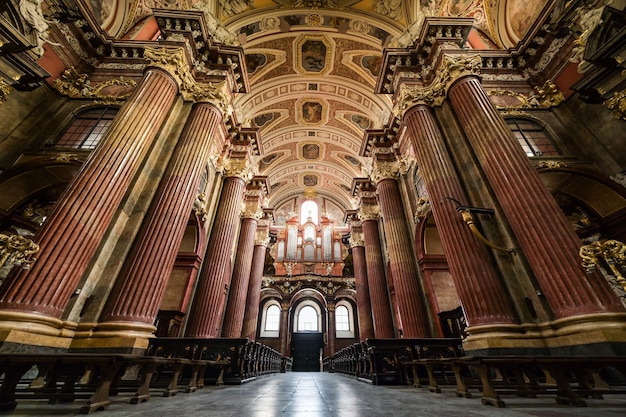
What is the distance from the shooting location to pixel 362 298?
46.8 feet

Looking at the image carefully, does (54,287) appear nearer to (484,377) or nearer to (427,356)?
(484,377)

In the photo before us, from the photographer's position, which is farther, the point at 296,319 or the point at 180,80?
the point at 296,319

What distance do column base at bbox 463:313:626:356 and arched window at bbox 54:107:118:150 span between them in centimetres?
978

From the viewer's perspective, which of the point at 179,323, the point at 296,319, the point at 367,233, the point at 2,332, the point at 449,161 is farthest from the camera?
the point at 296,319

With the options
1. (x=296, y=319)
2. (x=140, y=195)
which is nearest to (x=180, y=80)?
(x=140, y=195)

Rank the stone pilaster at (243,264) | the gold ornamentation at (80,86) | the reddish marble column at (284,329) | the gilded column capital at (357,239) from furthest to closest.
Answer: the reddish marble column at (284,329), the gilded column capital at (357,239), the stone pilaster at (243,264), the gold ornamentation at (80,86)

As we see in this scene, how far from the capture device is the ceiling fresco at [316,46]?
9867mm

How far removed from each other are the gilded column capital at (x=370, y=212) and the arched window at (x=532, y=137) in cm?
694

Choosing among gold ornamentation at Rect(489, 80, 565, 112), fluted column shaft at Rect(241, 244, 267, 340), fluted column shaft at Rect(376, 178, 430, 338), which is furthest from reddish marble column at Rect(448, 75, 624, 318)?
fluted column shaft at Rect(241, 244, 267, 340)

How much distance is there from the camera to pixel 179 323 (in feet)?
26.0

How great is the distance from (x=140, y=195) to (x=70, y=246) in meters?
1.82

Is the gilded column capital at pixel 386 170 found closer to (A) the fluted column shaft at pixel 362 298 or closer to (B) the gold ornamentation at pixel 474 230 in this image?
(A) the fluted column shaft at pixel 362 298

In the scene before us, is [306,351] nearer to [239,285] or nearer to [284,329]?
[284,329]

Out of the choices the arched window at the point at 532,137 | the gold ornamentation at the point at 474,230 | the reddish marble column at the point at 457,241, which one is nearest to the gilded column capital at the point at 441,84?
the reddish marble column at the point at 457,241
